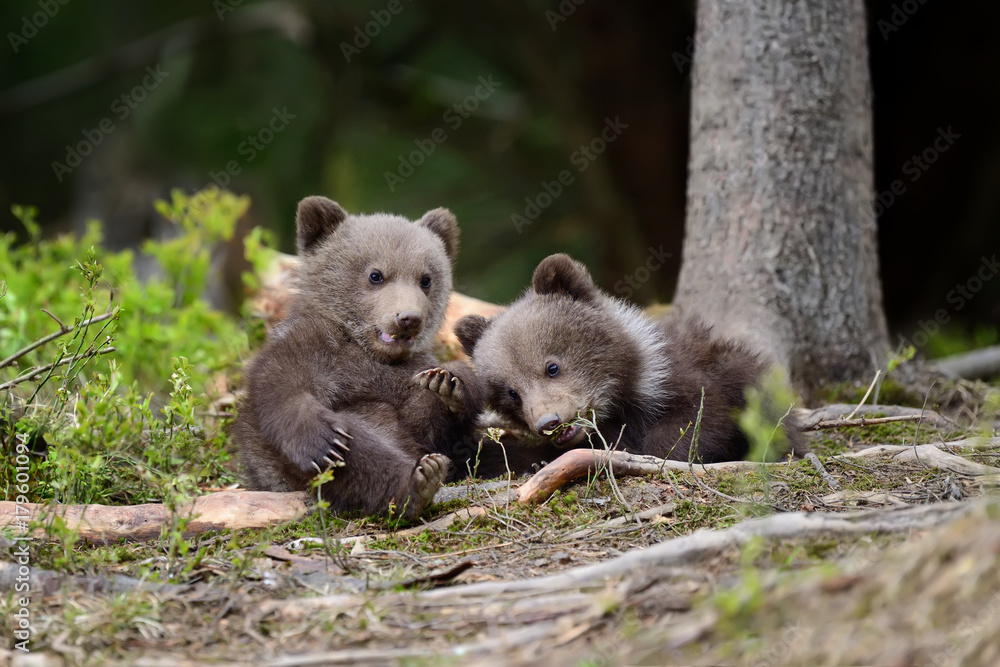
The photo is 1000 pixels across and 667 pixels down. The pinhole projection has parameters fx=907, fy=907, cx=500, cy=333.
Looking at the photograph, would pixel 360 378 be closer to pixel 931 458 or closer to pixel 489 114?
pixel 931 458

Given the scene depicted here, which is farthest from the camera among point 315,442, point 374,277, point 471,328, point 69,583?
point 471,328

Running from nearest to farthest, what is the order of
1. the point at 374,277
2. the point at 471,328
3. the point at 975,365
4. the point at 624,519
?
the point at 624,519 → the point at 374,277 → the point at 471,328 → the point at 975,365

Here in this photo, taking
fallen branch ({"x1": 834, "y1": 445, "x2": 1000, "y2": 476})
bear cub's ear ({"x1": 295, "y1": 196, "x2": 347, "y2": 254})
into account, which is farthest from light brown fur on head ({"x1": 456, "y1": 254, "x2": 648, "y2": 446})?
fallen branch ({"x1": 834, "y1": 445, "x2": 1000, "y2": 476})

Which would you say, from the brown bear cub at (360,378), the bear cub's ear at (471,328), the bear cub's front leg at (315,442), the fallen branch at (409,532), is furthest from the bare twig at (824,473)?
the bear cub's front leg at (315,442)

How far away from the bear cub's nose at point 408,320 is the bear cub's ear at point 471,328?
0.52m

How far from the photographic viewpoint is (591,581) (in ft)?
9.58

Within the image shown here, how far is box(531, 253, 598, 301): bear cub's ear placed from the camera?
16.3 feet

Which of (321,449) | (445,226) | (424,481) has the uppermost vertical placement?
(445,226)

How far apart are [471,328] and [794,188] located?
7.84 feet

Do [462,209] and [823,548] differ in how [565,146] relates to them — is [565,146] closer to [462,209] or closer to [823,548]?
[462,209]

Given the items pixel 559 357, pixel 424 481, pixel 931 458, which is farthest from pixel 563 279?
pixel 931 458

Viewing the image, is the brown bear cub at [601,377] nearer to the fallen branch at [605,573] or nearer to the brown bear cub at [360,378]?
the brown bear cub at [360,378]

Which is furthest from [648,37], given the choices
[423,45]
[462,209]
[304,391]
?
[304,391]

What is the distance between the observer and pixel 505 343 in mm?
4848
